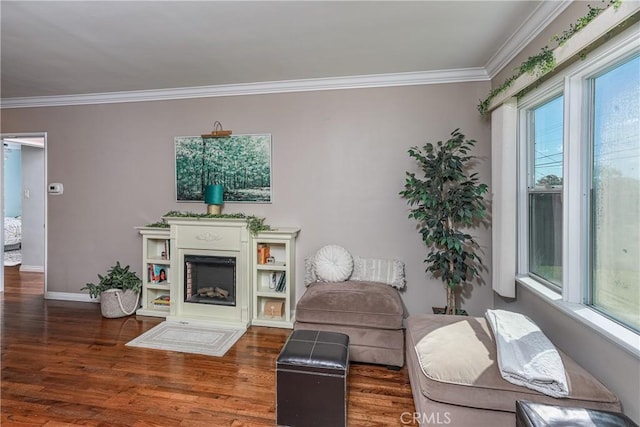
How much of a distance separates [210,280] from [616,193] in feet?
11.1

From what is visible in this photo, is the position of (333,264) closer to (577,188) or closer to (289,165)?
(289,165)

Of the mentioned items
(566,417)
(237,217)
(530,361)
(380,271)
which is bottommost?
(566,417)

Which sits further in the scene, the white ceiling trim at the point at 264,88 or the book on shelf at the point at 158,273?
the book on shelf at the point at 158,273

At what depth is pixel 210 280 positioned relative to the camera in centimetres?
345

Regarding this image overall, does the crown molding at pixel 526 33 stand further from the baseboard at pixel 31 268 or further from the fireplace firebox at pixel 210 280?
the baseboard at pixel 31 268

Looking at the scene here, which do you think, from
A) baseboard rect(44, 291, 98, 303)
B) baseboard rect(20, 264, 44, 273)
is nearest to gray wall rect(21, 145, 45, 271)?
baseboard rect(20, 264, 44, 273)

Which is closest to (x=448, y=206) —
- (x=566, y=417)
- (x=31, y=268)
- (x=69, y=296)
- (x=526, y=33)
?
(x=526, y=33)

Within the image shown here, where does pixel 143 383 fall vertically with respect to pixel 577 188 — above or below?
below

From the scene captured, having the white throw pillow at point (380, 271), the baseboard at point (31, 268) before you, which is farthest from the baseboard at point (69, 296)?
the white throw pillow at point (380, 271)

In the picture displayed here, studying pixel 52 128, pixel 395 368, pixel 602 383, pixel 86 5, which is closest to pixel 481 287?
pixel 395 368

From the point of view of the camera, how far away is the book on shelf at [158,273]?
144 inches

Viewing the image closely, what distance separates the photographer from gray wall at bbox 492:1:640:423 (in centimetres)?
145

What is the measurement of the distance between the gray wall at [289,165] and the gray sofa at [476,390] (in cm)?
162

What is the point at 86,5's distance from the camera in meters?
2.03
